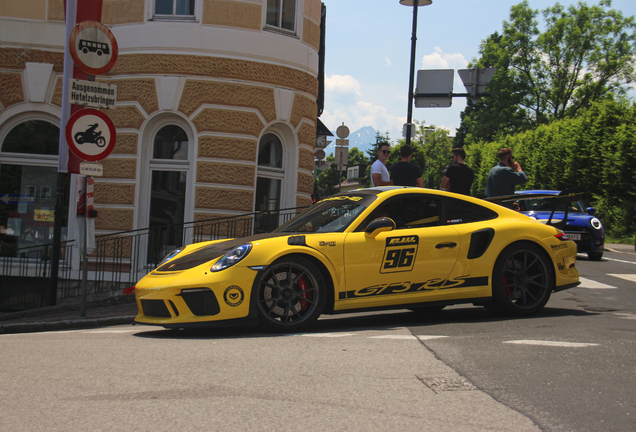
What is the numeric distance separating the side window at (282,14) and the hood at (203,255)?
25.9 feet

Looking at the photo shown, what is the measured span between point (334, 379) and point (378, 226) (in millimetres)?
2366

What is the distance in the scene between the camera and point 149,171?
508 inches

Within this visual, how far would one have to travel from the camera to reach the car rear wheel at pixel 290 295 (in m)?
5.96

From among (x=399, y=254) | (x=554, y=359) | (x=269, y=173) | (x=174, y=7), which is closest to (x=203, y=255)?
(x=399, y=254)

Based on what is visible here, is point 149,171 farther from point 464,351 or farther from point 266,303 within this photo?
point 464,351

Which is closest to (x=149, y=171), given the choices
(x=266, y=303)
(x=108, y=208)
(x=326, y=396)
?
(x=108, y=208)

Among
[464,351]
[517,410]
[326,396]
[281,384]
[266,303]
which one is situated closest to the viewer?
[517,410]

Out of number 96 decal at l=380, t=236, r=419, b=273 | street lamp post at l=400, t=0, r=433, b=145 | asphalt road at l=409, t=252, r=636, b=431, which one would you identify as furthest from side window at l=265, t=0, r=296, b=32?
number 96 decal at l=380, t=236, r=419, b=273

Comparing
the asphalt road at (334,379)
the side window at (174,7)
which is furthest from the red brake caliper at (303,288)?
the side window at (174,7)

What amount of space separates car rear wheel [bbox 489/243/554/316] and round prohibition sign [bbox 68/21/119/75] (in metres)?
5.66

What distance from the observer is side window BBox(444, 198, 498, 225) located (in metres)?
6.91

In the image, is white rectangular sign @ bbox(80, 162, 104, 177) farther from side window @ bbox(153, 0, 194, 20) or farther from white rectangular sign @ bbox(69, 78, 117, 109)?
side window @ bbox(153, 0, 194, 20)

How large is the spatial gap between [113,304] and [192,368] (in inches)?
263

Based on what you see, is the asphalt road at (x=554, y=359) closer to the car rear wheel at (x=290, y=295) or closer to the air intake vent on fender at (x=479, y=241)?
the air intake vent on fender at (x=479, y=241)
